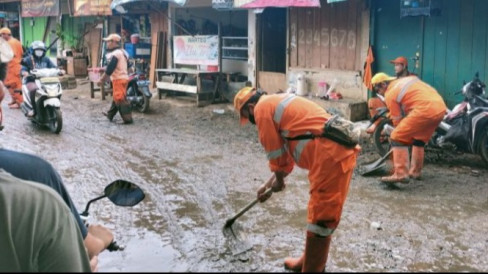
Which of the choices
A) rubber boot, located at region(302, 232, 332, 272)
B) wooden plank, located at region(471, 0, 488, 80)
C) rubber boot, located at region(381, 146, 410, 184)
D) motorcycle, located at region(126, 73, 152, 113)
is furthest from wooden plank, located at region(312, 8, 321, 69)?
rubber boot, located at region(302, 232, 332, 272)

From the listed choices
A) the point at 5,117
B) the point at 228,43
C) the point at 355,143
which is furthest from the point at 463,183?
the point at 5,117

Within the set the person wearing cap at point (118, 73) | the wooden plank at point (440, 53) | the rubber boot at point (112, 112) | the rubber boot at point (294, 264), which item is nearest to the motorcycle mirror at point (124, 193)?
the rubber boot at point (294, 264)

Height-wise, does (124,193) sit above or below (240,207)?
above

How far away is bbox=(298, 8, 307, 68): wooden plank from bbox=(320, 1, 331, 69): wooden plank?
0.54 m

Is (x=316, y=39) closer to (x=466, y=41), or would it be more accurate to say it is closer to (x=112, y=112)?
(x=466, y=41)

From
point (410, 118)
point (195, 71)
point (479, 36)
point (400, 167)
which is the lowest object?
point (400, 167)

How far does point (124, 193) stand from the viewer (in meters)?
2.51

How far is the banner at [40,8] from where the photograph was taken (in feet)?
65.7

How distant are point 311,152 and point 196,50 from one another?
10809 millimetres

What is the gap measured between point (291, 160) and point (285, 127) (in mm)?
338

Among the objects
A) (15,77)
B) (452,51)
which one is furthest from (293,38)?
(15,77)

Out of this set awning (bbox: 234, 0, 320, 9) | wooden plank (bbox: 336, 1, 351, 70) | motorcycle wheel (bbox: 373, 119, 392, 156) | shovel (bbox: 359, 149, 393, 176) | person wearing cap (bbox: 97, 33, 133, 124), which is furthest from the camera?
wooden plank (bbox: 336, 1, 351, 70)

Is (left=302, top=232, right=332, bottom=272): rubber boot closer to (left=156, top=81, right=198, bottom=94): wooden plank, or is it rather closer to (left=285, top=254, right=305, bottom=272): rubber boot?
(left=285, top=254, right=305, bottom=272): rubber boot

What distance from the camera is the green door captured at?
8812 millimetres
